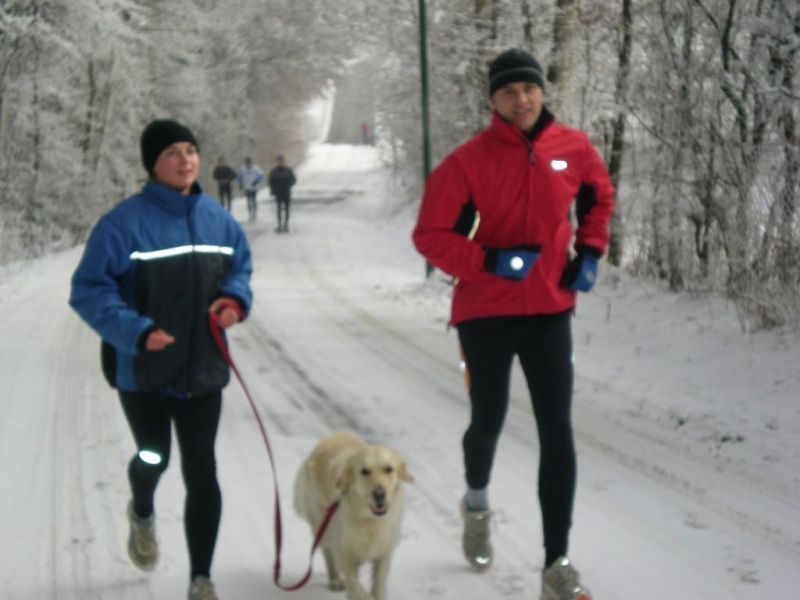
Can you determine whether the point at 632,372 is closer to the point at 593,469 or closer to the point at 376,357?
the point at 376,357

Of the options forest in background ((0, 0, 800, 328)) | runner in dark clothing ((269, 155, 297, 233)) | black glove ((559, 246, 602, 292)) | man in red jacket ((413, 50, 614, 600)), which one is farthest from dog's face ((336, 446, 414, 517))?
runner in dark clothing ((269, 155, 297, 233))

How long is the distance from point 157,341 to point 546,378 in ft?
4.98

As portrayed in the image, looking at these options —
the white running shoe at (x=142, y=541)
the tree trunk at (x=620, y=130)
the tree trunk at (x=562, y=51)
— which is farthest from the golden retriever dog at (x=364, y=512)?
the tree trunk at (x=562, y=51)

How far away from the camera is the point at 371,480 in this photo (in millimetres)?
4176

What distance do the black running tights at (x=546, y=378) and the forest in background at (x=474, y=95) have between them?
18.0ft

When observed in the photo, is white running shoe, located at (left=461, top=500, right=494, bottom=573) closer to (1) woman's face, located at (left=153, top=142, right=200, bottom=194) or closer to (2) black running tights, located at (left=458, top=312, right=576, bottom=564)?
(2) black running tights, located at (left=458, top=312, right=576, bottom=564)

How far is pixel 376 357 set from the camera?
10.5 metres

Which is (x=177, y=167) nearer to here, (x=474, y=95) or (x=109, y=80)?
(x=474, y=95)

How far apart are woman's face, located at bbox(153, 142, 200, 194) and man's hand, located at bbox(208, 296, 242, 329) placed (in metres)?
0.46

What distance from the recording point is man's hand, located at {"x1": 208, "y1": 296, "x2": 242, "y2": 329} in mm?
4211

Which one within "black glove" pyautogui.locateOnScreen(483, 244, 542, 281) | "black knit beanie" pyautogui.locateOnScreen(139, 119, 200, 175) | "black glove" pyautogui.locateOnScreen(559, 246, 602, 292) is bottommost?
"black glove" pyautogui.locateOnScreen(559, 246, 602, 292)

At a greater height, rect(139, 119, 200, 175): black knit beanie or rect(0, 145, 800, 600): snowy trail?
rect(139, 119, 200, 175): black knit beanie

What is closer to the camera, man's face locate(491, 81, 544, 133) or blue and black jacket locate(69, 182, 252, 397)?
blue and black jacket locate(69, 182, 252, 397)

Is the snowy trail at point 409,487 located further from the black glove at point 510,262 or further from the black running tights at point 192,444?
the black glove at point 510,262
